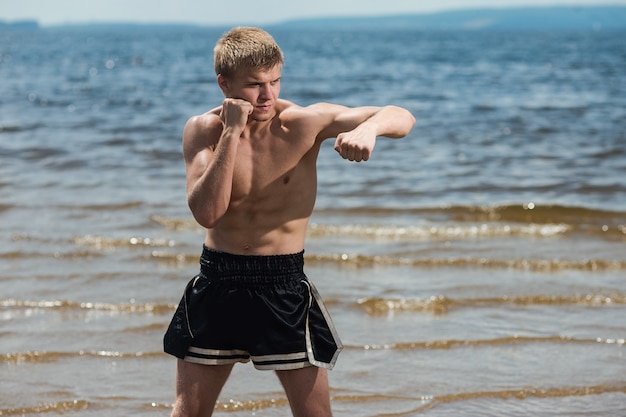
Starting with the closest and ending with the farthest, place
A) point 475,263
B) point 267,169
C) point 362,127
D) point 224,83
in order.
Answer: point 362,127, point 224,83, point 267,169, point 475,263

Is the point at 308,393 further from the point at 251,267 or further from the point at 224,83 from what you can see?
the point at 224,83

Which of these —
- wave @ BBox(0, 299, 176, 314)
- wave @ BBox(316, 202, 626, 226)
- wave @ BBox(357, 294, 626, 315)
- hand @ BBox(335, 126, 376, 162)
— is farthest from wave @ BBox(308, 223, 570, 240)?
hand @ BBox(335, 126, 376, 162)

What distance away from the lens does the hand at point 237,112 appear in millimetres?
3266

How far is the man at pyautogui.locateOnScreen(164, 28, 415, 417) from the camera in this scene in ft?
11.0

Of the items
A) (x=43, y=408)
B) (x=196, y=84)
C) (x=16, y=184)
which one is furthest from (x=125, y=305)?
(x=196, y=84)

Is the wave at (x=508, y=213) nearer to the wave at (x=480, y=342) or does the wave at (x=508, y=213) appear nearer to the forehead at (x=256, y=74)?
the wave at (x=480, y=342)

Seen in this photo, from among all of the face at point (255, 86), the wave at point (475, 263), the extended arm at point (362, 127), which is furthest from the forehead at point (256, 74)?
the wave at point (475, 263)

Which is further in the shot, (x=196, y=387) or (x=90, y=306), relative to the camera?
(x=90, y=306)

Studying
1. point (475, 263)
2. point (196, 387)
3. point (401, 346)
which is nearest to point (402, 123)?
point (196, 387)

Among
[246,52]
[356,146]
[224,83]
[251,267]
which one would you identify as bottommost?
[251,267]

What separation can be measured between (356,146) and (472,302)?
3916mm

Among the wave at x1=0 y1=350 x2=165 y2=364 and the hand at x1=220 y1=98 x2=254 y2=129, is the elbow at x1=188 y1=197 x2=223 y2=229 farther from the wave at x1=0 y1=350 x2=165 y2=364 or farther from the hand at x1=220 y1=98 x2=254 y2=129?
the wave at x1=0 y1=350 x2=165 y2=364

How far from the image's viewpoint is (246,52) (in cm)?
328

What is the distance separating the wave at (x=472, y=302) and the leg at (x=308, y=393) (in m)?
3.09
